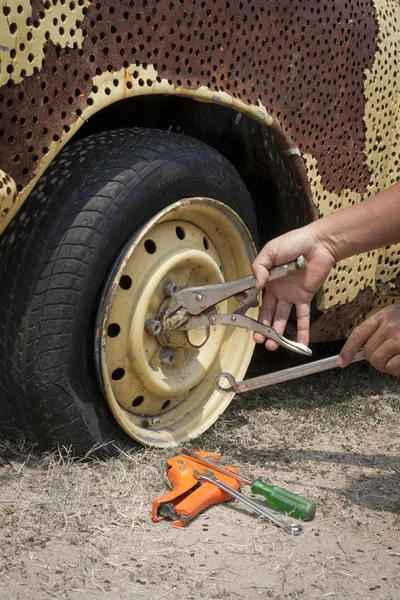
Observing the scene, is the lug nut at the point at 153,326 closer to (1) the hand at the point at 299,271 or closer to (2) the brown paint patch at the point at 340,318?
(1) the hand at the point at 299,271

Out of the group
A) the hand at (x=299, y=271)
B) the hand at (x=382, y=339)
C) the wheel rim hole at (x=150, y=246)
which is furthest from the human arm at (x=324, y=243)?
the wheel rim hole at (x=150, y=246)

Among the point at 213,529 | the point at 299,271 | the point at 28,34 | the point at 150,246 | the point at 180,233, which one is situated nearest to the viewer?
the point at 28,34

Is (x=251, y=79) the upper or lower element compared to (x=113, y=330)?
upper

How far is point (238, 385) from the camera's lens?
8.57ft

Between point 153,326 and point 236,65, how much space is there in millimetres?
787

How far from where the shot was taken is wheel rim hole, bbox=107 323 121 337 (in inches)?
95.7

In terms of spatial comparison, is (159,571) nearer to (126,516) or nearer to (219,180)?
(126,516)

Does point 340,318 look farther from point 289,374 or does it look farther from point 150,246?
point 150,246

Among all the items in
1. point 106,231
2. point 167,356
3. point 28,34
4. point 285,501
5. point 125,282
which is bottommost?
point 285,501

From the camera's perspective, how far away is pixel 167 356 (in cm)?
259

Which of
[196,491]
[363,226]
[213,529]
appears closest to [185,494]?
[196,491]

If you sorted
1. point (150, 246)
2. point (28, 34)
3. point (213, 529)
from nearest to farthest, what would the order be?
point (28, 34), point (213, 529), point (150, 246)

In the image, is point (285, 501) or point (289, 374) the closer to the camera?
point (285, 501)

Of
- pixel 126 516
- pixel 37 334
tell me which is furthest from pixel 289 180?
pixel 126 516
